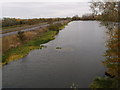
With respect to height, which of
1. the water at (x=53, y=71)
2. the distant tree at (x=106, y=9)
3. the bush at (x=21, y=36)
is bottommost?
the water at (x=53, y=71)

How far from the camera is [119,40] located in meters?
12.2

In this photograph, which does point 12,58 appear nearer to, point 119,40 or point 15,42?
point 15,42

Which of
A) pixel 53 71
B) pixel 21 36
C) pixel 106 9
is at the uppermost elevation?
pixel 106 9

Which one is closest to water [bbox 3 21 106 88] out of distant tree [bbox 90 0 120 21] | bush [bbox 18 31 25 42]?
distant tree [bbox 90 0 120 21]

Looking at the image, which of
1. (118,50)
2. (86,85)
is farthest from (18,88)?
(118,50)

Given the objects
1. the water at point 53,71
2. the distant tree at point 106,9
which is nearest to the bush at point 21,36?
the water at point 53,71

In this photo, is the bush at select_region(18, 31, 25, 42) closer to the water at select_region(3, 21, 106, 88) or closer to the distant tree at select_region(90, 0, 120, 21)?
the water at select_region(3, 21, 106, 88)

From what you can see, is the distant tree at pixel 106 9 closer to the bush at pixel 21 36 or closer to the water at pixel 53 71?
the water at pixel 53 71

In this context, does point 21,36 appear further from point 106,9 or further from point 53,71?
point 106,9

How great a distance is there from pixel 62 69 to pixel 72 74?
2211mm

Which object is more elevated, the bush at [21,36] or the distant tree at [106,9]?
the distant tree at [106,9]

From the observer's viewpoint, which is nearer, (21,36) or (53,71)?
(53,71)

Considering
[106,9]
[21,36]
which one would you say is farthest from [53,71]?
[21,36]

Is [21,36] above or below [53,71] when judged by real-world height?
above
